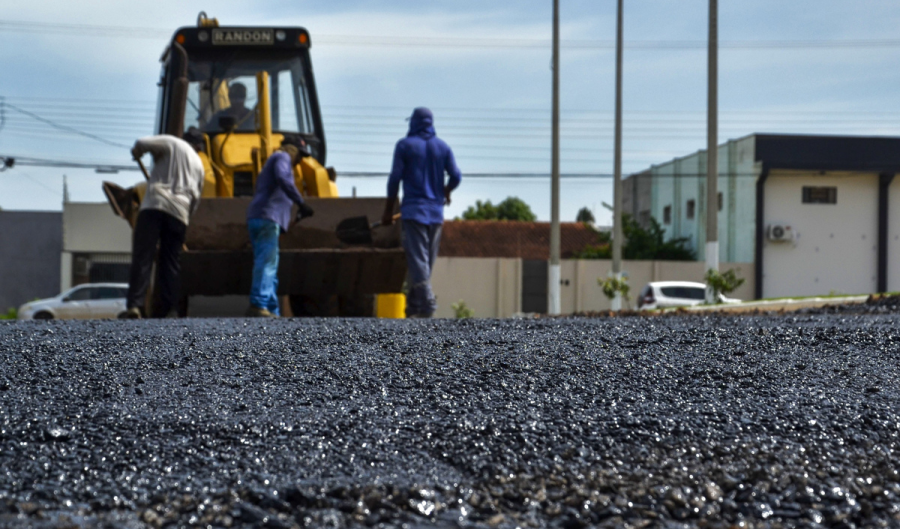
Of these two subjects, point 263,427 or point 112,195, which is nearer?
point 263,427

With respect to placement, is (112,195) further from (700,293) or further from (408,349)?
(700,293)

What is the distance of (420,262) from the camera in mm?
7562

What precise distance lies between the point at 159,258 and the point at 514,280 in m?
22.9

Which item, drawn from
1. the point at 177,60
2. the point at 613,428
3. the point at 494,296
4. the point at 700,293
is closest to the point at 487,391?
the point at 613,428

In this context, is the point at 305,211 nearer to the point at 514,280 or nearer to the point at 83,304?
the point at 83,304

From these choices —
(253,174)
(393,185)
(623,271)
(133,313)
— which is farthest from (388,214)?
(623,271)

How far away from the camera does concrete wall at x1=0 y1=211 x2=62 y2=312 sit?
34031mm

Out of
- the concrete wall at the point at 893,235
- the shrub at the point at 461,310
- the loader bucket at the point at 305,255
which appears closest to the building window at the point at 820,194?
the concrete wall at the point at 893,235

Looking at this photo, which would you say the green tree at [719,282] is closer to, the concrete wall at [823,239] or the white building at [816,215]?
the white building at [816,215]

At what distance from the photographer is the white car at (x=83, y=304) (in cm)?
2438

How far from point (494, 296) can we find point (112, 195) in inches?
866

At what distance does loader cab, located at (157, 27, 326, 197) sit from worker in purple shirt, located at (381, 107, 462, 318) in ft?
5.97

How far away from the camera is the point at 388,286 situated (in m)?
8.34

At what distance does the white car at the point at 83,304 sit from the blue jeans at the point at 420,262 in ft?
59.5
